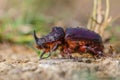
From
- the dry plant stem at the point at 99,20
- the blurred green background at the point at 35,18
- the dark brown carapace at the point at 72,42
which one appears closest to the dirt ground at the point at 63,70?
the dark brown carapace at the point at 72,42

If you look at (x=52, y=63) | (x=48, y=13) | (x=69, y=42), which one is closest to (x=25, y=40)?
(x=48, y=13)

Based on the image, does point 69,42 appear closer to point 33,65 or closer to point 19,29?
point 33,65

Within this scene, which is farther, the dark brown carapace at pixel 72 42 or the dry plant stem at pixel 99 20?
the dry plant stem at pixel 99 20

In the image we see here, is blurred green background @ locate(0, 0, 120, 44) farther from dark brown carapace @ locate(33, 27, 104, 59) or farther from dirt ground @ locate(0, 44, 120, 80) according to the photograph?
dirt ground @ locate(0, 44, 120, 80)

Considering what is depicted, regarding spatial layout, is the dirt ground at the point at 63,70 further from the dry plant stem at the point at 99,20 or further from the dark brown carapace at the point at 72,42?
the dry plant stem at the point at 99,20

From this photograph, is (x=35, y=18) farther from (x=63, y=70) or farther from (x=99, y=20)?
(x=63, y=70)

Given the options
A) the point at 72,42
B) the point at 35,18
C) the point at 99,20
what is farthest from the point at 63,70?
the point at 35,18

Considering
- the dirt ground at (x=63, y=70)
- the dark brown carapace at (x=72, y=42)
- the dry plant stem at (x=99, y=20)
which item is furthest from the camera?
the dry plant stem at (x=99, y=20)
